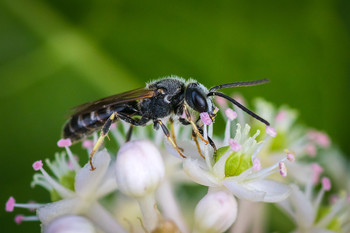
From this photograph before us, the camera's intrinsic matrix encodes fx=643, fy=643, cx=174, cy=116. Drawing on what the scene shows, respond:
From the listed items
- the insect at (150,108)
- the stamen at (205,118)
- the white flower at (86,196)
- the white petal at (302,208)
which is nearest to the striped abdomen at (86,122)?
the insect at (150,108)

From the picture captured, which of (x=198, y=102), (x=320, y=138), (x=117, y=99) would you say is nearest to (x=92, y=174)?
(x=117, y=99)

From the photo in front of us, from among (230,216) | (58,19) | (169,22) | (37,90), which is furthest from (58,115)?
(230,216)

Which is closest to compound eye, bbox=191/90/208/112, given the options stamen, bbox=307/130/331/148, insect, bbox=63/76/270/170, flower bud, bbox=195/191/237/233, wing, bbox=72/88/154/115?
insect, bbox=63/76/270/170

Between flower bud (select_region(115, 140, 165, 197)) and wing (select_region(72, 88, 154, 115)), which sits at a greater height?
wing (select_region(72, 88, 154, 115))

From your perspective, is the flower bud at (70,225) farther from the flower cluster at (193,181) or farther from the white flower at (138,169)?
the white flower at (138,169)

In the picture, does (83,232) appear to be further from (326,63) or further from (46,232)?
(326,63)

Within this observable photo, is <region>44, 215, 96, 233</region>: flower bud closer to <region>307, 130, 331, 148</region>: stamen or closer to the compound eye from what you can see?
the compound eye
